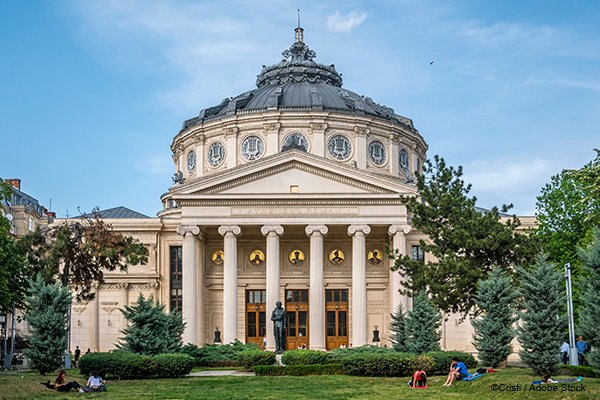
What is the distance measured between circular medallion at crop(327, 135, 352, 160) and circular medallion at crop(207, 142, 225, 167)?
9338 mm

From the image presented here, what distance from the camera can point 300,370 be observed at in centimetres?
3369

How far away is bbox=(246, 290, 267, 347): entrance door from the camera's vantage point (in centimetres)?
5697

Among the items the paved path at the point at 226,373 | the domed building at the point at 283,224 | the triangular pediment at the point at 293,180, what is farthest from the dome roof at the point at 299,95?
the paved path at the point at 226,373

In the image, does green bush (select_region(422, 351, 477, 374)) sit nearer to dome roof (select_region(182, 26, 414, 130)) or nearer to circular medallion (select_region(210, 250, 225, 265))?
circular medallion (select_region(210, 250, 225, 265))

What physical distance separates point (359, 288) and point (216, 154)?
21.4 metres

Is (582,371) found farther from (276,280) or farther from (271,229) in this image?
(271,229)

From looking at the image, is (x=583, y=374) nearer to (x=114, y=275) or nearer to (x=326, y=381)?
(x=326, y=381)

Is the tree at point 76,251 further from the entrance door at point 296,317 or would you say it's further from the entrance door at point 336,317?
the entrance door at point 336,317

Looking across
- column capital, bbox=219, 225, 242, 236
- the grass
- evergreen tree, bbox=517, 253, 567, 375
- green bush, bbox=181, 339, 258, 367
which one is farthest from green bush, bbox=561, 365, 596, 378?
column capital, bbox=219, 225, 242, 236

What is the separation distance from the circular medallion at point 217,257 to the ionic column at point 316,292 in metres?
9.38

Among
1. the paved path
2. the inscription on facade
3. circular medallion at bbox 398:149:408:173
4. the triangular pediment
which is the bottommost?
the paved path

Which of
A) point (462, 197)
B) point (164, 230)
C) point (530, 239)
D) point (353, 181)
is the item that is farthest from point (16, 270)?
point (530, 239)

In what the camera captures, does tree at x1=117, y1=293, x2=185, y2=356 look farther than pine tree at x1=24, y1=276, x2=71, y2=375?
Yes

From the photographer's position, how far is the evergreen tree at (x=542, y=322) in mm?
28016
